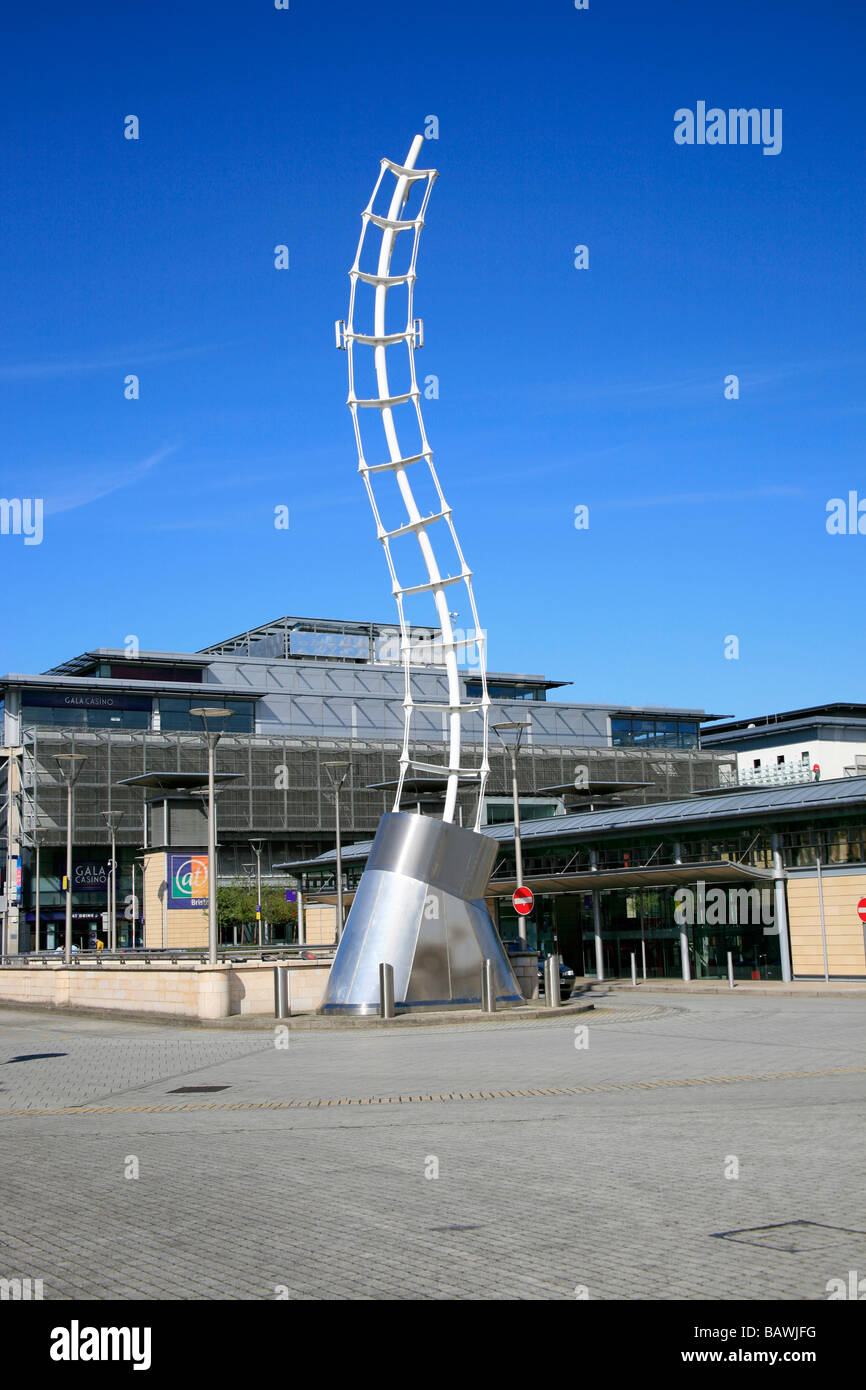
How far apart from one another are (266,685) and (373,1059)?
3367 inches

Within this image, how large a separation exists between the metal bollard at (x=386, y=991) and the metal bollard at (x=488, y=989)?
2183 mm

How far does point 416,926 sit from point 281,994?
3.36m

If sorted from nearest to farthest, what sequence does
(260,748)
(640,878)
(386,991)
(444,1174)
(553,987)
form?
(444,1174), (386,991), (553,987), (640,878), (260,748)

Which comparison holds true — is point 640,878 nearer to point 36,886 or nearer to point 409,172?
point 409,172

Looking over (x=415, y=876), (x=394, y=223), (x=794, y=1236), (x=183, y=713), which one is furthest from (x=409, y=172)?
(x=183, y=713)

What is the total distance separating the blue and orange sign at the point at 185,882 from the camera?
67188mm

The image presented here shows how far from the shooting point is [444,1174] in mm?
9953

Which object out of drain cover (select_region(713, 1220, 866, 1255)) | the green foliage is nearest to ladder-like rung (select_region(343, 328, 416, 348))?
drain cover (select_region(713, 1220, 866, 1255))

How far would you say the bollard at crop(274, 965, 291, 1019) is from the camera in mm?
28422

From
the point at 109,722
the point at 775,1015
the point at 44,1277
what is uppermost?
the point at 109,722

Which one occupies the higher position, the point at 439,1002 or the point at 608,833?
the point at 608,833

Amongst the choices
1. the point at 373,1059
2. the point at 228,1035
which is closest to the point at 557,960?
the point at 228,1035

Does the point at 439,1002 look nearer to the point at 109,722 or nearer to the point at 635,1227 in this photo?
the point at 635,1227

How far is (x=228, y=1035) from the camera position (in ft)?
86.1
